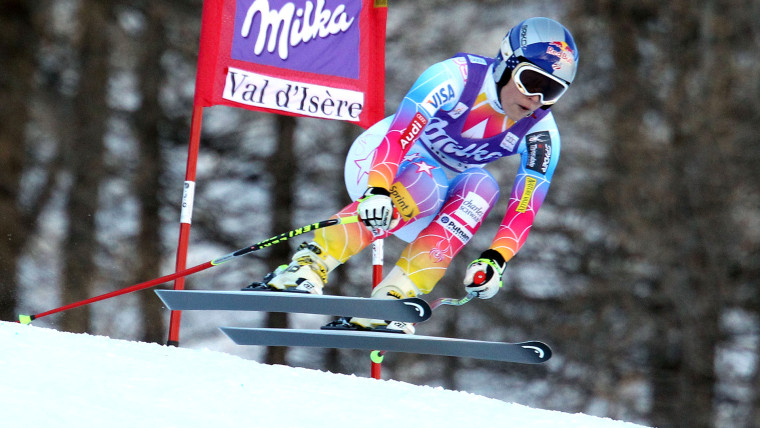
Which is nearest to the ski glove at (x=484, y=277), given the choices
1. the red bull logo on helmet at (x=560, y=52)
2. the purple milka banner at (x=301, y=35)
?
the red bull logo on helmet at (x=560, y=52)

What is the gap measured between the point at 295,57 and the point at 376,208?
1985 mm

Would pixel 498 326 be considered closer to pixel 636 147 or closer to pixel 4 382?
pixel 636 147

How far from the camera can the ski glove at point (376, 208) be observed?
3.70 m

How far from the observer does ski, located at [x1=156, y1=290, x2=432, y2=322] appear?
12.5 ft

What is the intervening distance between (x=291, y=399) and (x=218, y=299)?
38.2 inches

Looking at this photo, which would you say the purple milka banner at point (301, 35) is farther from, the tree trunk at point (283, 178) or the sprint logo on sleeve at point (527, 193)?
the tree trunk at point (283, 178)

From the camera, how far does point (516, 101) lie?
13.0 ft

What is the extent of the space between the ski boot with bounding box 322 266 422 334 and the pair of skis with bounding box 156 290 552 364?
0.06 m

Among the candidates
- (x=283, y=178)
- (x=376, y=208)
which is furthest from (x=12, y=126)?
(x=376, y=208)

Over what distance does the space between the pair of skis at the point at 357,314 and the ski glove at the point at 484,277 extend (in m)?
0.20

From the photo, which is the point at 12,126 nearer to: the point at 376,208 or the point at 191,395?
the point at 376,208

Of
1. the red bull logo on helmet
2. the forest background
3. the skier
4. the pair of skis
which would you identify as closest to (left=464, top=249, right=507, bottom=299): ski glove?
the skier

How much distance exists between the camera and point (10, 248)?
30.0 ft

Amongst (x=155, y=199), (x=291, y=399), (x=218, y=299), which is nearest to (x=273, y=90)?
(x=218, y=299)
